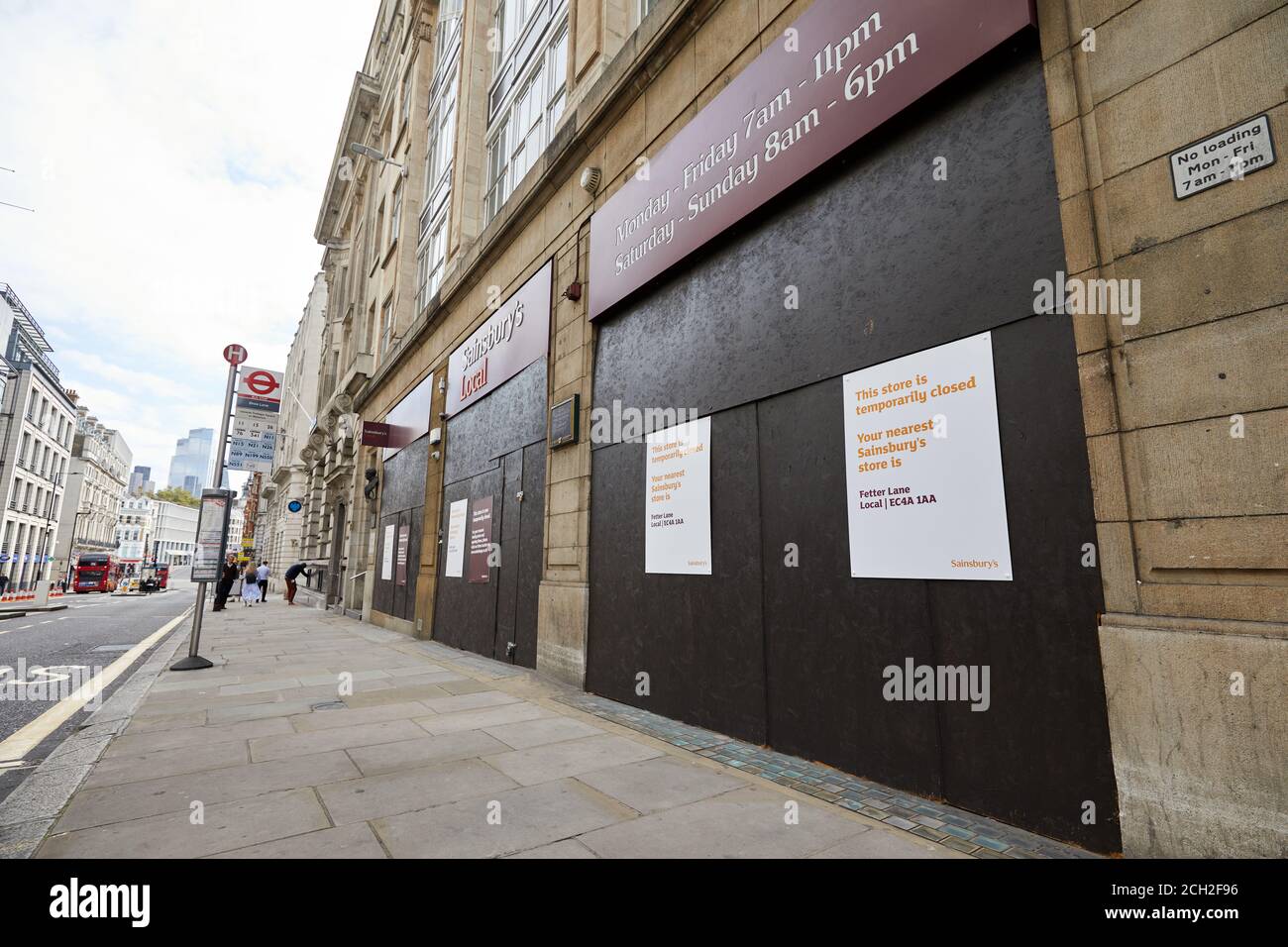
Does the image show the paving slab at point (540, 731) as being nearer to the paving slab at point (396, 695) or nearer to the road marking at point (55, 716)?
the paving slab at point (396, 695)

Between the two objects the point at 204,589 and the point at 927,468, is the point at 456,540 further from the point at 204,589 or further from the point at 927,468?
the point at 927,468

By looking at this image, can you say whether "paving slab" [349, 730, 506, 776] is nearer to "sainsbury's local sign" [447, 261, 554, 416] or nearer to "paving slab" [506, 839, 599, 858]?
"paving slab" [506, 839, 599, 858]

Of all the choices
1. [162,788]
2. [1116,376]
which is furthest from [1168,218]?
[162,788]

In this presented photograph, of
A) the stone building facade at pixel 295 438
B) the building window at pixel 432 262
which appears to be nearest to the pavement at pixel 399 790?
the building window at pixel 432 262

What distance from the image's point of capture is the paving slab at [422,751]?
405 cm

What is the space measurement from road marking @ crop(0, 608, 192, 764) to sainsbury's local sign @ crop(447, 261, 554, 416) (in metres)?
6.15

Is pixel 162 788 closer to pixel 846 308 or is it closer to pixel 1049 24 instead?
pixel 846 308

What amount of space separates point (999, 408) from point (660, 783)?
9.48ft

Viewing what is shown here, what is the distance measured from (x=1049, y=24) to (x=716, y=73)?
335cm

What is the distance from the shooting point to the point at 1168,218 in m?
2.78

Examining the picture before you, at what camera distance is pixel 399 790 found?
3.54 m

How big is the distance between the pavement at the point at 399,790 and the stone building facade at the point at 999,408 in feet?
2.73

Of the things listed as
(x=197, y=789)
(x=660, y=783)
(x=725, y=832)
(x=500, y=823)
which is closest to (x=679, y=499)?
(x=660, y=783)

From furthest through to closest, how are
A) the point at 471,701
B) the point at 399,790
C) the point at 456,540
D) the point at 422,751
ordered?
the point at 456,540, the point at 471,701, the point at 422,751, the point at 399,790
